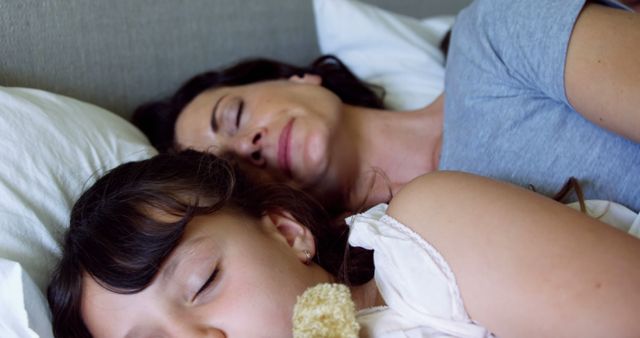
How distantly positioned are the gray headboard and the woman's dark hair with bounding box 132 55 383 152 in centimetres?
3

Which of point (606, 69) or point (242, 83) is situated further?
point (242, 83)

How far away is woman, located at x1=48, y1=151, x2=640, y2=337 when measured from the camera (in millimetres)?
683

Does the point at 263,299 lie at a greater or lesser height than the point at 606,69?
lesser

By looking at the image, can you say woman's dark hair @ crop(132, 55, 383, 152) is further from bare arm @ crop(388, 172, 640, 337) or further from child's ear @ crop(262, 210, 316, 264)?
bare arm @ crop(388, 172, 640, 337)

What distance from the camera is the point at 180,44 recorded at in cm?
142

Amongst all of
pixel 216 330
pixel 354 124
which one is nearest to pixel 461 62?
pixel 354 124

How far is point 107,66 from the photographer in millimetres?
1313

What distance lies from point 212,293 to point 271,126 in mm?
544

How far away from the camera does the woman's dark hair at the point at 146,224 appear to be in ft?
2.79

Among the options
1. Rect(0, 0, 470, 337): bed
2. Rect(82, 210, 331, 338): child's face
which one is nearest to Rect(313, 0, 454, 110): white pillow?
Rect(0, 0, 470, 337): bed

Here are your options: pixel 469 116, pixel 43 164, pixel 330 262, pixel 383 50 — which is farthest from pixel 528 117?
pixel 43 164

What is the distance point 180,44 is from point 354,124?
42 cm

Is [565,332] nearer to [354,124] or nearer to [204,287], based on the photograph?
[204,287]

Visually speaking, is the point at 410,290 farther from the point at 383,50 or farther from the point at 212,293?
the point at 383,50
